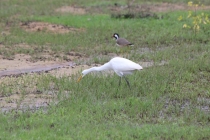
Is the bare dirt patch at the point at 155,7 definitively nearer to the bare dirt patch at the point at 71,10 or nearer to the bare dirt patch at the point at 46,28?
the bare dirt patch at the point at 71,10

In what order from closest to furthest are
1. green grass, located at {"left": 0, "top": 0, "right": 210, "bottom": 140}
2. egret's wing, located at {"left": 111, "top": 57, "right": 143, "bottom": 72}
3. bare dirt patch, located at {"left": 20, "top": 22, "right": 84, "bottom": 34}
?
green grass, located at {"left": 0, "top": 0, "right": 210, "bottom": 140}, egret's wing, located at {"left": 111, "top": 57, "right": 143, "bottom": 72}, bare dirt patch, located at {"left": 20, "top": 22, "right": 84, "bottom": 34}

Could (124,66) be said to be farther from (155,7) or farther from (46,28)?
(155,7)

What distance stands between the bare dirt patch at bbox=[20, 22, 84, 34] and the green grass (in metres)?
0.32

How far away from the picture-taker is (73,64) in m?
12.9

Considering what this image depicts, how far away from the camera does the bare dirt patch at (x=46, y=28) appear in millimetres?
17281

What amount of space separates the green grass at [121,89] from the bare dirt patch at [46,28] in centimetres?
32

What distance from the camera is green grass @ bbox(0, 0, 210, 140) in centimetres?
742

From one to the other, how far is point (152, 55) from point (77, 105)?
17.6 ft

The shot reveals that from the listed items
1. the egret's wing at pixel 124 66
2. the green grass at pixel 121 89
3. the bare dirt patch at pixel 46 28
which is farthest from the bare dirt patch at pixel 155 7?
the egret's wing at pixel 124 66

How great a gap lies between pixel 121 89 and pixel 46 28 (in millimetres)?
8224

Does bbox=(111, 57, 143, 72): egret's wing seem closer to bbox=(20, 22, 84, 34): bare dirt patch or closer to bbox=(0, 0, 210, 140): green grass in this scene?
bbox=(0, 0, 210, 140): green grass

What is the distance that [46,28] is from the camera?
17.4m

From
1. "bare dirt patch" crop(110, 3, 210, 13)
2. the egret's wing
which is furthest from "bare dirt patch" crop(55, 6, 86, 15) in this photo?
the egret's wing

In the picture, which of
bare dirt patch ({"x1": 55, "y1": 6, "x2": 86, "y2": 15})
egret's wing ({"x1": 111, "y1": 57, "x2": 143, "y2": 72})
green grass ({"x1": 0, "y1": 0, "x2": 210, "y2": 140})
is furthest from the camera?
bare dirt patch ({"x1": 55, "y1": 6, "x2": 86, "y2": 15})
